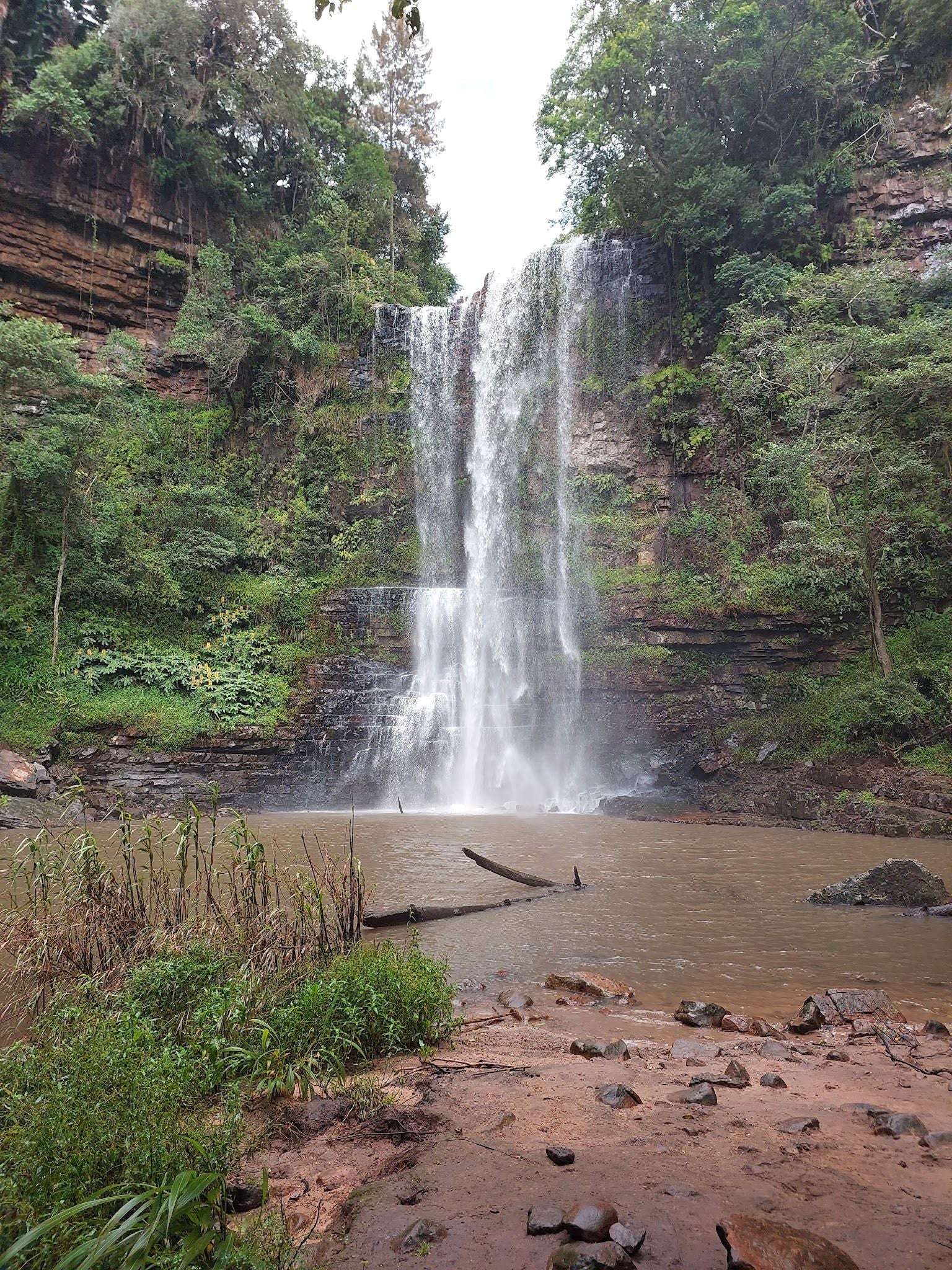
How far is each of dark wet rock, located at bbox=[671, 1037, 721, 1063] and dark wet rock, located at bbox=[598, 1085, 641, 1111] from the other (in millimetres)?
714

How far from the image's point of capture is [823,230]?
66.2ft

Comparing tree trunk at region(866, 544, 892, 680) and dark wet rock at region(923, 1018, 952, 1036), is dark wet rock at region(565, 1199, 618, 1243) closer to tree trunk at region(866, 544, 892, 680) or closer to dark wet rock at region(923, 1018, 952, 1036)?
dark wet rock at region(923, 1018, 952, 1036)

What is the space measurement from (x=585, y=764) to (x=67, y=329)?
67.3ft

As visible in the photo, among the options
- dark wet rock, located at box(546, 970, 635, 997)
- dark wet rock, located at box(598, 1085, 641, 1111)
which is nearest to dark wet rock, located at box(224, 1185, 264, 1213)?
dark wet rock, located at box(598, 1085, 641, 1111)

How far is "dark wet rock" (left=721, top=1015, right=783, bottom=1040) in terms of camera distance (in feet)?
12.9

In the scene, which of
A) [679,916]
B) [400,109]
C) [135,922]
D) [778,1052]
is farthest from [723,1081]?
[400,109]

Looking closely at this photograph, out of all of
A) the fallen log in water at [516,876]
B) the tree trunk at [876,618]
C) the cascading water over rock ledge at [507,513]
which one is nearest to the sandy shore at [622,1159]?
the fallen log in water at [516,876]

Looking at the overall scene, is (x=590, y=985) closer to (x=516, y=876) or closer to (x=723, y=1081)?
(x=723, y=1081)

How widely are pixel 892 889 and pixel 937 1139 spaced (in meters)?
5.11

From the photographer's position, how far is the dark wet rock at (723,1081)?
307cm

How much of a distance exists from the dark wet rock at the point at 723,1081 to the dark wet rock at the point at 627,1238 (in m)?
1.26

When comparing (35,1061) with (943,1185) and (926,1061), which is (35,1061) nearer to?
(943,1185)

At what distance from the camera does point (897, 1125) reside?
2.61 m

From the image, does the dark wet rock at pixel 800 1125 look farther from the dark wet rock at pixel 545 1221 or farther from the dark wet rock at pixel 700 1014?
the dark wet rock at pixel 700 1014
